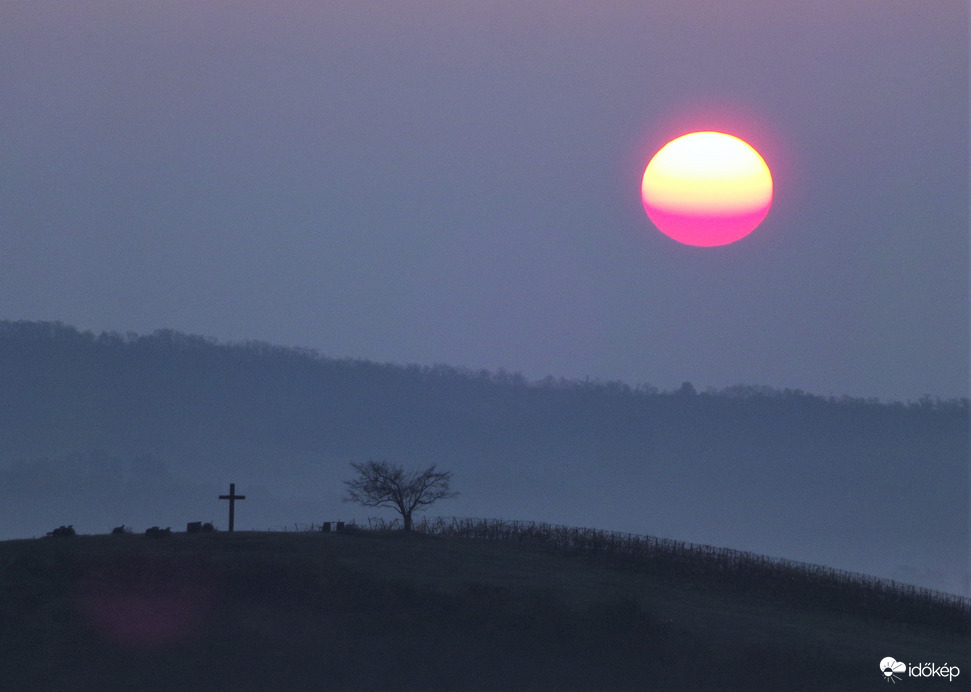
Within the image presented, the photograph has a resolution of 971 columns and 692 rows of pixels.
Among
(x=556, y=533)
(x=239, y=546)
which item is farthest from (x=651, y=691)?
(x=556, y=533)

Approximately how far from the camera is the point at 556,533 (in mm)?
76375

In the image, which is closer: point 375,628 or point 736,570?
point 375,628

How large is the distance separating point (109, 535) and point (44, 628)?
47.1 ft

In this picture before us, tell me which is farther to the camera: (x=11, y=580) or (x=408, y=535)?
(x=408, y=535)

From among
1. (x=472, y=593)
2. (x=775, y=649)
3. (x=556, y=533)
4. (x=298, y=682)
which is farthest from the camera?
(x=556, y=533)

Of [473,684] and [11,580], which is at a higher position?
[11,580]

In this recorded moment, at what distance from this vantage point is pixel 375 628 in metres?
51.2

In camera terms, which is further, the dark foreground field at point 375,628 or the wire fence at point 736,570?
the wire fence at point 736,570

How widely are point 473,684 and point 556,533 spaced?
97.9 ft

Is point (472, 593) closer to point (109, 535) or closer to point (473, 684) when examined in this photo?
point (473, 684)

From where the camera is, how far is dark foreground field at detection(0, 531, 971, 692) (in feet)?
155

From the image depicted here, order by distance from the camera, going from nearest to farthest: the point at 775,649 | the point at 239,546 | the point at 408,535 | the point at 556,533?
the point at 775,649
the point at 239,546
the point at 408,535
the point at 556,533

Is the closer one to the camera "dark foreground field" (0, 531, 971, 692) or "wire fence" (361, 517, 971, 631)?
"dark foreground field" (0, 531, 971, 692)

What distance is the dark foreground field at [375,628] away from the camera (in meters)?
47.4
